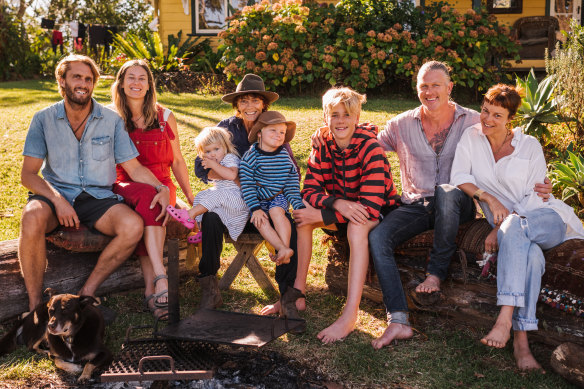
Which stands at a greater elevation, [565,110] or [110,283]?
[565,110]

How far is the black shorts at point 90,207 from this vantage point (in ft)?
14.3

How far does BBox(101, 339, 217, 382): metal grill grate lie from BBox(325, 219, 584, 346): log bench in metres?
1.42

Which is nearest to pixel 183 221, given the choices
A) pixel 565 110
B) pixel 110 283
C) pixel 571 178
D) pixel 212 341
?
pixel 110 283

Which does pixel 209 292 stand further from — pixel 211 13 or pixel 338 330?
pixel 211 13

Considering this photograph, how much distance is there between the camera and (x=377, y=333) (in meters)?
4.14

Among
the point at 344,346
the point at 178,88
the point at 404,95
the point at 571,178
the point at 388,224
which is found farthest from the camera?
the point at 178,88

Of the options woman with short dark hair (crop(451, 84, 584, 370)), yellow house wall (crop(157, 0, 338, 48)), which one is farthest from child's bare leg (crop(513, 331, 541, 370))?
yellow house wall (crop(157, 0, 338, 48))

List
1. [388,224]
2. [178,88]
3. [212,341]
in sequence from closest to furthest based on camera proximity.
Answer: [212,341], [388,224], [178,88]

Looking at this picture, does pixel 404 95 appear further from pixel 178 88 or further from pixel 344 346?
pixel 344 346

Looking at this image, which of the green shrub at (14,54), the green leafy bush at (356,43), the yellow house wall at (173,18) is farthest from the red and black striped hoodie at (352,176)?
the green shrub at (14,54)

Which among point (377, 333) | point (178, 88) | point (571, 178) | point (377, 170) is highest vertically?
point (178, 88)

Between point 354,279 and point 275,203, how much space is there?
32.0 inches

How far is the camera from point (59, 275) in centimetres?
436

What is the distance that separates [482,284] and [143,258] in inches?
96.6
